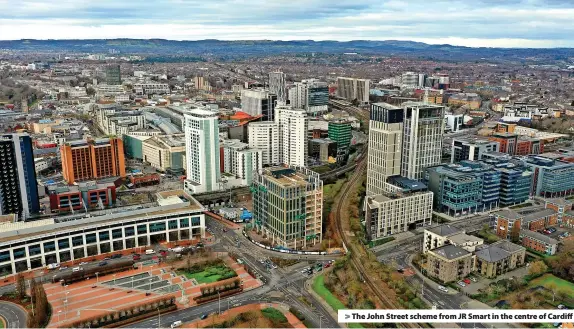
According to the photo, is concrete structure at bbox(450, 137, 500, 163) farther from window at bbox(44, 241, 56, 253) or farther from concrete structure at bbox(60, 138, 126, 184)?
window at bbox(44, 241, 56, 253)

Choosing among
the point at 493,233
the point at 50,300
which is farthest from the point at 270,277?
the point at 493,233

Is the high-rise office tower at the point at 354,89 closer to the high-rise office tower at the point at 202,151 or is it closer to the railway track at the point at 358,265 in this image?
the railway track at the point at 358,265

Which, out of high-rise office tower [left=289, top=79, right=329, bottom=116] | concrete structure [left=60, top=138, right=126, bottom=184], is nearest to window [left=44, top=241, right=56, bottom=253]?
concrete structure [left=60, top=138, right=126, bottom=184]

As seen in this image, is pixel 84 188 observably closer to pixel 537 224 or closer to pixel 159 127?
pixel 159 127

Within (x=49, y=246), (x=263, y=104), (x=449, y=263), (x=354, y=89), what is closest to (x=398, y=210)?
(x=449, y=263)

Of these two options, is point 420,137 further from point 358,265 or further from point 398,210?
point 358,265
